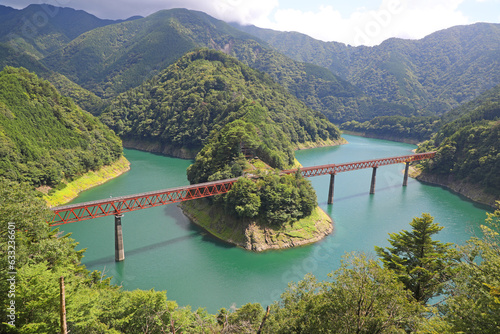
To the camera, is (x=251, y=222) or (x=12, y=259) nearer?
(x=12, y=259)

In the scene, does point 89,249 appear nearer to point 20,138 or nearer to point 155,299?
point 155,299

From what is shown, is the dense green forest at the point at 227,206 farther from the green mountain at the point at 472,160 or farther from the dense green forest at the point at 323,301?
the green mountain at the point at 472,160

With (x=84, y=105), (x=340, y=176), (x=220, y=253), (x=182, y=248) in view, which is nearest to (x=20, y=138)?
(x=182, y=248)

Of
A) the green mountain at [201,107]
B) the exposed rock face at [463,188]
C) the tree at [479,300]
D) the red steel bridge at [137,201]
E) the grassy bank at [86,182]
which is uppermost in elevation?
the green mountain at [201,107]

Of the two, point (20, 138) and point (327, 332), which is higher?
point (20, 138)

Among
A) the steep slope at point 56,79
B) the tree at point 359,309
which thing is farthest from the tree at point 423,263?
the steep slope at point 56,79

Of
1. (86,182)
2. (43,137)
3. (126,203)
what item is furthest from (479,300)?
(43,137)
